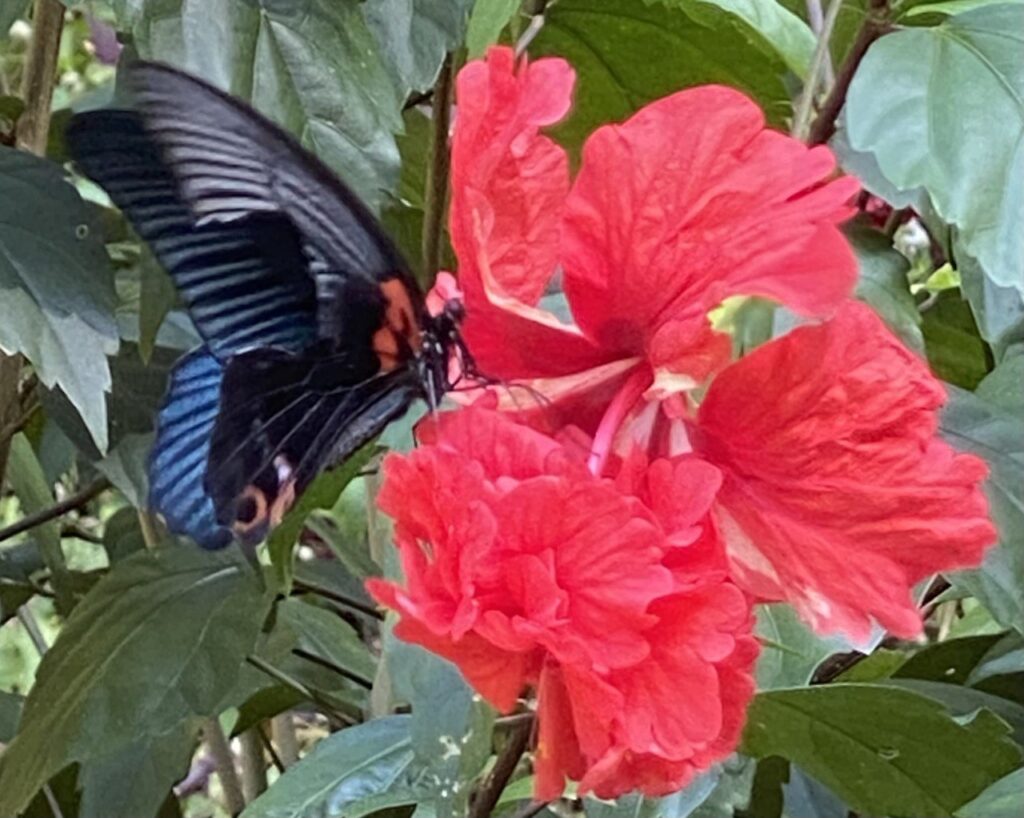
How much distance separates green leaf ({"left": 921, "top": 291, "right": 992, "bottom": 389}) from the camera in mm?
785

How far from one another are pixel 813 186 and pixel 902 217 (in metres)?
0.39

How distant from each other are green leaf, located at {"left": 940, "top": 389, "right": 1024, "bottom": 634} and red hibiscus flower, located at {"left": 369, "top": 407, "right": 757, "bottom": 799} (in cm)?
24

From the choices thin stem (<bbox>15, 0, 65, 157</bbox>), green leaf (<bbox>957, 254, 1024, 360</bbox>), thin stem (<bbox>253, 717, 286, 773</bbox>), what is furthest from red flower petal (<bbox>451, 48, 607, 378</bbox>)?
thin stem (<bbox>253, 717, 286, 773</bbox>)

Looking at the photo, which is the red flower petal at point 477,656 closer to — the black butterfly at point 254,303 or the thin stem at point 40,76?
the black butterfly at point 254,303

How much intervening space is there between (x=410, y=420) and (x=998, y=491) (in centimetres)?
24

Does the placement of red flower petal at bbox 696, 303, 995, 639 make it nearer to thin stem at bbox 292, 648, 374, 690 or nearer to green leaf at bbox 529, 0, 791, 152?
green leaf at bbox 529, 0, 791, 152

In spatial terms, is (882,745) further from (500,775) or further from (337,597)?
(337,597)

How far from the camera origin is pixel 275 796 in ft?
2.31

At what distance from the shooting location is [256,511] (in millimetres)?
463

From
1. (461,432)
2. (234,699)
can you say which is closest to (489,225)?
(461,432)

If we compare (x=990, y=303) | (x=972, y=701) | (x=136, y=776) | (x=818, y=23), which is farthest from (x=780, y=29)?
(x=136, y=776)

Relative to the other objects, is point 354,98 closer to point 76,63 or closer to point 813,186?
point 813,186

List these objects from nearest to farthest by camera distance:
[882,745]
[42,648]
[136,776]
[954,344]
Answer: [882,745] → [954,344] → [136,776] → [42,648]

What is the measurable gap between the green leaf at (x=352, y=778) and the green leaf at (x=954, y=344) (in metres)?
0.34
